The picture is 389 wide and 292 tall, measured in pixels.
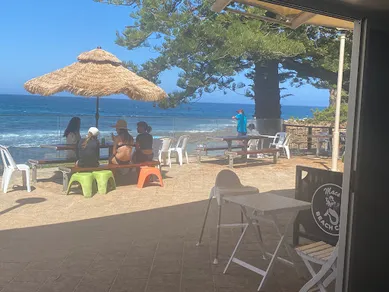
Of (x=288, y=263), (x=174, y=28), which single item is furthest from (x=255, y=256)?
(x=174, y=28)

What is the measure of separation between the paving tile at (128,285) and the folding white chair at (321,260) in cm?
103

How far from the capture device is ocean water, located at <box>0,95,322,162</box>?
10.8 meters

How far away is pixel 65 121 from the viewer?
10.1m

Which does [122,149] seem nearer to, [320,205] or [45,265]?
[45,265]

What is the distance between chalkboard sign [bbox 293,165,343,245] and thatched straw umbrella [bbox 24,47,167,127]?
Result: 455cm

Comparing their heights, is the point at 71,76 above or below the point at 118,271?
above

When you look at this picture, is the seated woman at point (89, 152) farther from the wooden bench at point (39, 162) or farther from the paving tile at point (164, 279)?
the paving tile at point (164, 279)

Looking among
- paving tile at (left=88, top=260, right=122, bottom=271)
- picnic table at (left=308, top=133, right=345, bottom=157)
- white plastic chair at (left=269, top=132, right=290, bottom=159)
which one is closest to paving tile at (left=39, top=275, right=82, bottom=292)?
paving tile at (left=88, top=260, right=122, bottom=271)

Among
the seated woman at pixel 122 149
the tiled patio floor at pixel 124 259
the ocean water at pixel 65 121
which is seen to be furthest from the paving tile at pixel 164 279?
the ocean water at pixel 65 121

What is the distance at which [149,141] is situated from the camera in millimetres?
7059

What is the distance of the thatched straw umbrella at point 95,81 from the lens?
7141mm

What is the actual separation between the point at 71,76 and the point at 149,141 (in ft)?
5.42

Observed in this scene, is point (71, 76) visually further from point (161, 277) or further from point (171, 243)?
point (161, 277)

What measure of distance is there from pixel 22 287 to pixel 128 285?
67cm
